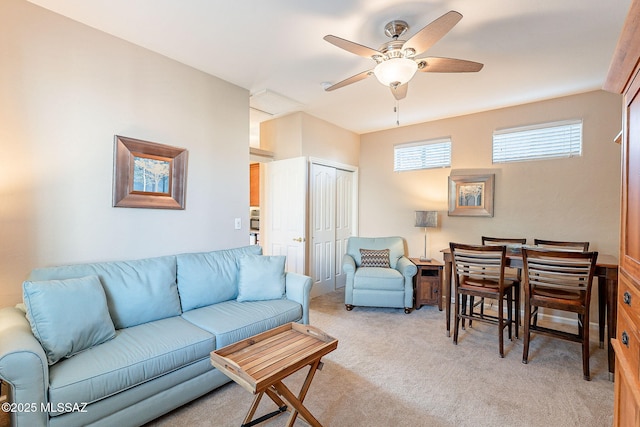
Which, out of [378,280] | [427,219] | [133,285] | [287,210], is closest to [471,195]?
[427,219]

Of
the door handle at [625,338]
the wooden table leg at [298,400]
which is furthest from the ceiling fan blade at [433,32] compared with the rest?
the wooden table leg at [298,400]

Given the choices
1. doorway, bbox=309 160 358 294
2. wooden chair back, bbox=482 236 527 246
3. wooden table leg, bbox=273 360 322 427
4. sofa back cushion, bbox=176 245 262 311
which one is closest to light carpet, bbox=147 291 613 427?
wooden table leg, bbox=273 360 322 427

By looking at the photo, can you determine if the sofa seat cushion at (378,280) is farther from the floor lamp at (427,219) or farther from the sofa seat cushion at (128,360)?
the sofa seat cushion at (128,360)

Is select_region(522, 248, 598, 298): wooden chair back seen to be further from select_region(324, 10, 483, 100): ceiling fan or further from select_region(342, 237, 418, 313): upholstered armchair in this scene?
select_region(324, 10, 483, 100): ceiling fan

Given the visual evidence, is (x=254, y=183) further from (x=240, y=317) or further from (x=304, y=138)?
(x=240, y=317)

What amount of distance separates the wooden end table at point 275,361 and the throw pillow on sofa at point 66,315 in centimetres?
82

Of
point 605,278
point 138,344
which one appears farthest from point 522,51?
point 138,344

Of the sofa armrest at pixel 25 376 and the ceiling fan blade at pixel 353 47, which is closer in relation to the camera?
the sofa armrest at pixel 25 376

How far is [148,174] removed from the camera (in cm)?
255

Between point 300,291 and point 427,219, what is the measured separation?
2256 millimetres

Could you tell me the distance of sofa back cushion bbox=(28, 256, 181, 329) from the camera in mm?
2021

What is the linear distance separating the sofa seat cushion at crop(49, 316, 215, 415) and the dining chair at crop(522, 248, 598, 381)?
104 inches

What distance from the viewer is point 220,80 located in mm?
3084

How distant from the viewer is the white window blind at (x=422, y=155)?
4.27 metres
